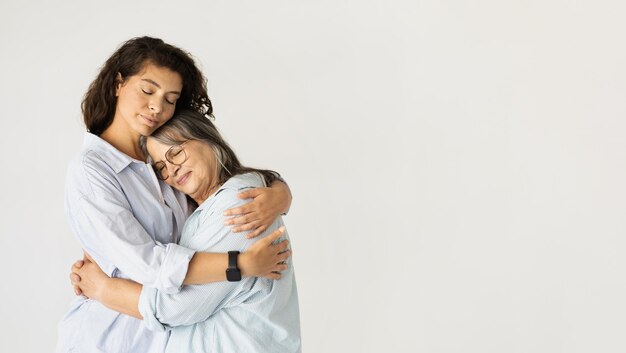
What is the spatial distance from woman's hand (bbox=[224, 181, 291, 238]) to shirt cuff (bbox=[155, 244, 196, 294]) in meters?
0.17

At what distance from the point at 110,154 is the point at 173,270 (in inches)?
21.2

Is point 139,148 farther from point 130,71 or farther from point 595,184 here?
point 595,184

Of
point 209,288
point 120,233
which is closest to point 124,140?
point 120,233

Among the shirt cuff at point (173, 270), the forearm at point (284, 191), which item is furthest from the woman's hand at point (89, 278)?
the forearm at point (284, 191)

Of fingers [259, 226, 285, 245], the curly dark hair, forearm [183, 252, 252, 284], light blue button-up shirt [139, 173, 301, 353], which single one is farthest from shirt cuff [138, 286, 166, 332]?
the curly dark hair

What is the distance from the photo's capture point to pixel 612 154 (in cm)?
470

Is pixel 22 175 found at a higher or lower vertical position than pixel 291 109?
lower

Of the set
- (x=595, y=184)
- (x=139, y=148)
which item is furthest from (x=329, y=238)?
(x=139, y=148)

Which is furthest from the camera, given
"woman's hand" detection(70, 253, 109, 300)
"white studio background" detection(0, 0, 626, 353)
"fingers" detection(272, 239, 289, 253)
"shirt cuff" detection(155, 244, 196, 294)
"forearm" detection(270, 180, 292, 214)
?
"white studio background" detection(0, 0, 626, 353)

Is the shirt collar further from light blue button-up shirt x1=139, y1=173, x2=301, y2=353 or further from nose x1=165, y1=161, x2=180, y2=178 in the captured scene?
light blue button-up shirt x1=139, y1=173, x2=301, y2=353

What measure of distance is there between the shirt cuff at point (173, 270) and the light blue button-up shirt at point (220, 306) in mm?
43

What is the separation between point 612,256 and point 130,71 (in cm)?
303

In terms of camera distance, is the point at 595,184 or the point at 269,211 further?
the point at 595,184

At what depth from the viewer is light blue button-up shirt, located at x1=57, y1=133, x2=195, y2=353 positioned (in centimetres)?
255
